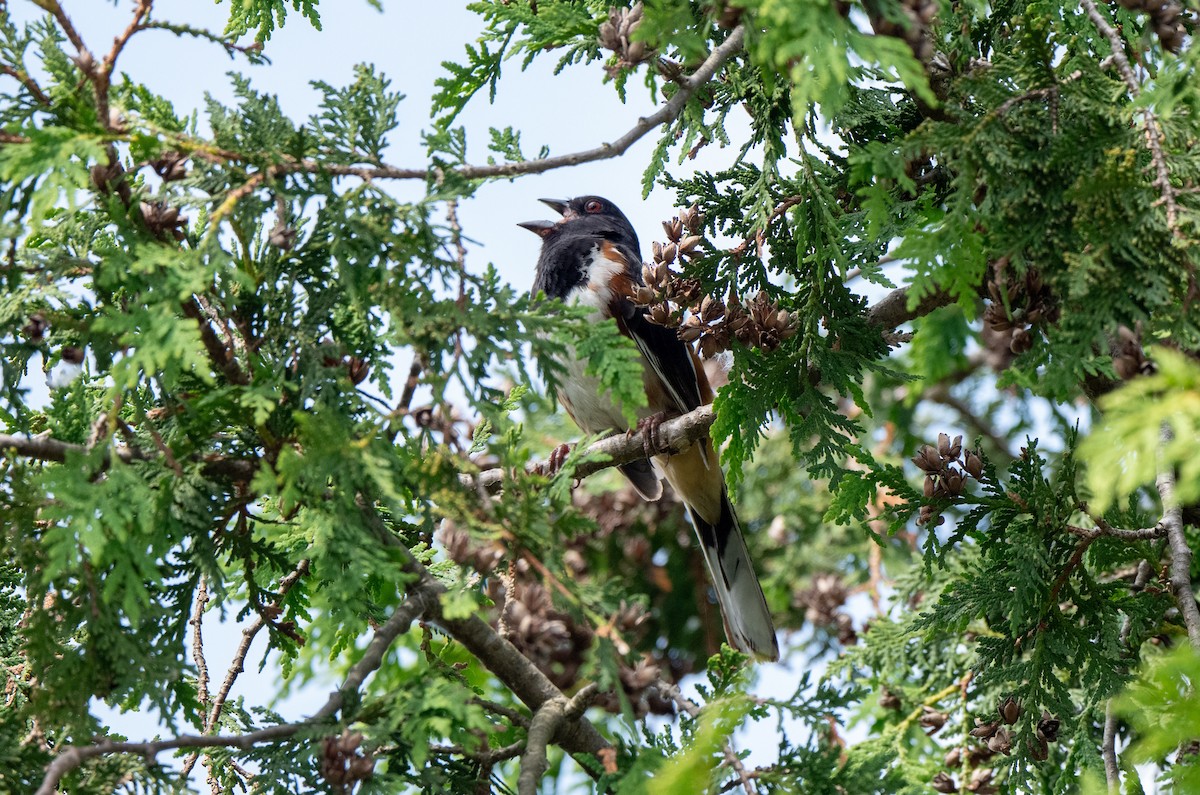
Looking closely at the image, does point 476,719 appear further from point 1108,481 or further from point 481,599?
point 1108,481

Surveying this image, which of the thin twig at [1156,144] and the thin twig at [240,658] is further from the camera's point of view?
the thin twig at [240,658]

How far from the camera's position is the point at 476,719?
6.40ft

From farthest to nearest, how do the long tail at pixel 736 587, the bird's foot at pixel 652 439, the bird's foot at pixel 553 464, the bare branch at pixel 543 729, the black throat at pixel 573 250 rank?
the black throat at pixel 573 250
the long tail at pixel 736 587
the bird's foot at pixel 652 439
the bird's foot at pixel 553 464
the bare branch at pixel 543 729

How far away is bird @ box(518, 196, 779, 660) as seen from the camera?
4.32 m

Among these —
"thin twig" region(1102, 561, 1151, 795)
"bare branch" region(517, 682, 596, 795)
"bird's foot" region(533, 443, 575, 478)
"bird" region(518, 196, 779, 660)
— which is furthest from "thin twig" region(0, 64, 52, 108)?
"thin twig" region(1102, 561, 1151, 795)

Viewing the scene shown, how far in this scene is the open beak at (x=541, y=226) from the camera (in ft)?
16.5

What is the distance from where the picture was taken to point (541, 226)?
503 centimetres

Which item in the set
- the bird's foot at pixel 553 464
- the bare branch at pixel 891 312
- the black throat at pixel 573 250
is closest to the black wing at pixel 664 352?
the black throat at pixel 573 250

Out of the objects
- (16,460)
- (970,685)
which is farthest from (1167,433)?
(16,460)

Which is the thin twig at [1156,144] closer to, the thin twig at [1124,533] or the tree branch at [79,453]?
the thin twig at [1124,533]

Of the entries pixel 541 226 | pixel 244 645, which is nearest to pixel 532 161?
pixel 244 645

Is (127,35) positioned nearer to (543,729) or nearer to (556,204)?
(543,729)

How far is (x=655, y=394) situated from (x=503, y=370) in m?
2.47

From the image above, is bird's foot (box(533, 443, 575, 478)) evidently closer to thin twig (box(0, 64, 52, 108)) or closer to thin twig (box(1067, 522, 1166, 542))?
thin twig (box(1067, 522, 1166, 542))
